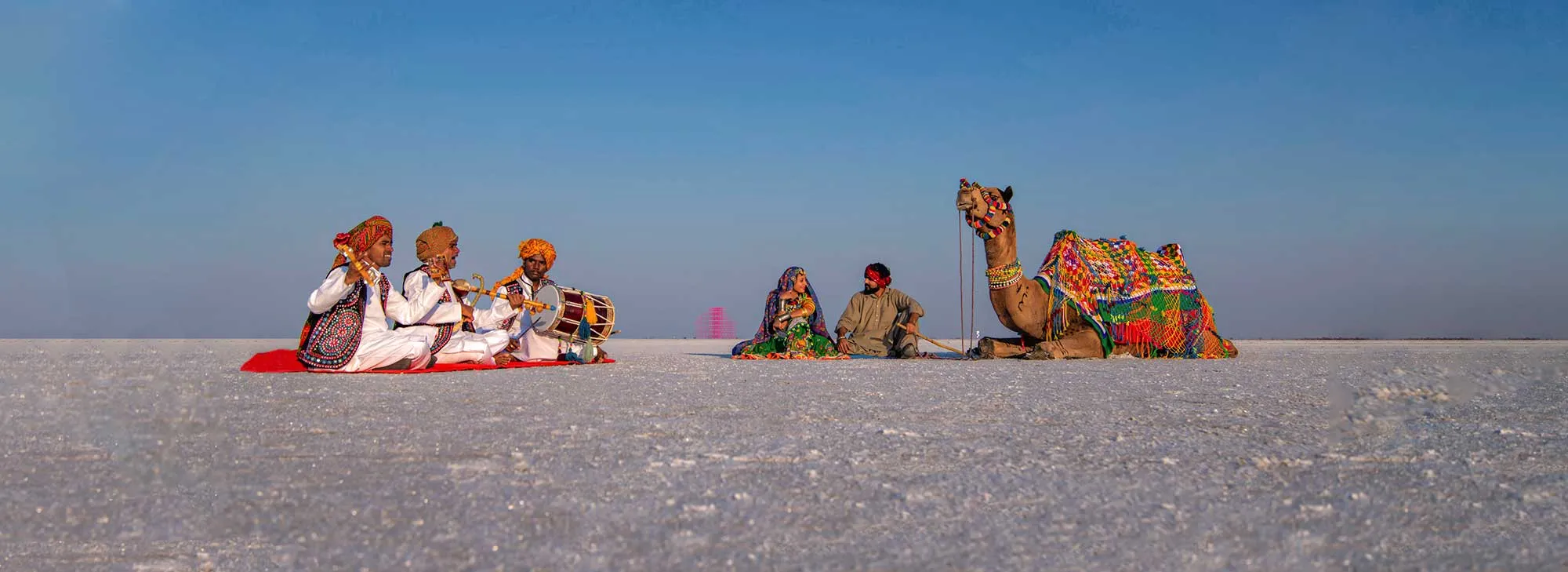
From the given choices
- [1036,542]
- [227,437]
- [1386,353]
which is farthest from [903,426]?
[1386,353]

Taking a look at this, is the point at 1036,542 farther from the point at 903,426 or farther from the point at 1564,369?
the point at 1564,369

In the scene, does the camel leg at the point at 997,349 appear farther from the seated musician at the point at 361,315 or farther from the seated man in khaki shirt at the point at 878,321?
the seated musician at the point at 361,315

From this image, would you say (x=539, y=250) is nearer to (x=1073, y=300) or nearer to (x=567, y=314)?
(x=567, y=314)

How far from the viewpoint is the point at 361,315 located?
9258 mm

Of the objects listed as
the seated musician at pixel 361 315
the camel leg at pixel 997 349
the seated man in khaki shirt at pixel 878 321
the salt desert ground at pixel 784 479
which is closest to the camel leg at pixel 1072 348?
the camel leg at pixel 997 349

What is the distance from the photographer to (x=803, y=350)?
12.6 meters

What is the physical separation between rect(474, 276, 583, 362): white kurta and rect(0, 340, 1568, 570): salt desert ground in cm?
318

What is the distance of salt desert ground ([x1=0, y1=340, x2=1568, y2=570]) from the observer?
2.95 m

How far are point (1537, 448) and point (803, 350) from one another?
27.4 ft

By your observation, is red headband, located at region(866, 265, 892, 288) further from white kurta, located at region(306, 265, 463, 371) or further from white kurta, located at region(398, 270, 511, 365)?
white kurta, located at region(306, 265, 463, 371)

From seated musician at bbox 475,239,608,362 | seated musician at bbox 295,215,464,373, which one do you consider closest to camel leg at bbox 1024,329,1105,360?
seated musician at bbox 475,239,608,362

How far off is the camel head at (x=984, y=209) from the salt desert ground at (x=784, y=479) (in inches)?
182

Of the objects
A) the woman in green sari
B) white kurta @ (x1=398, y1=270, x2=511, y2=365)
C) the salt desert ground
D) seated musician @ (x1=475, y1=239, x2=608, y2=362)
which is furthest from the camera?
the woman in green sari

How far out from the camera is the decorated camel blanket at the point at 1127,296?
467 inches
